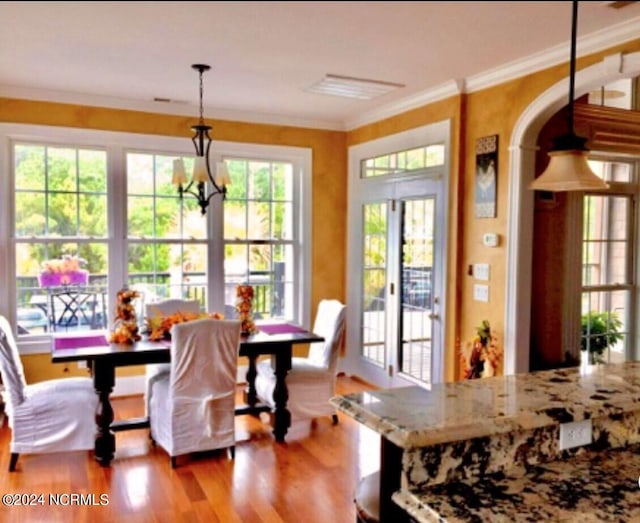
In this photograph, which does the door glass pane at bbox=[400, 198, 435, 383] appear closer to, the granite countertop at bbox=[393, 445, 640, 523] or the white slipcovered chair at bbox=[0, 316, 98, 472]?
the white slipcovered chair at bbox=[0, 316, 98, 472]

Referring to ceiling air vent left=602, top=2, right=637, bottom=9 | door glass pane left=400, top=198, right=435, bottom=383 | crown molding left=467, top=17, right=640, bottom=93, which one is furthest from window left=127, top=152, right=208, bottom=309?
ceiling air vent left=602, top=2, right=637, bottom=9

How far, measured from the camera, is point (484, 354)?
13.1 feet

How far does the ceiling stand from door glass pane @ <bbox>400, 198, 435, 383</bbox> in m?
1.02

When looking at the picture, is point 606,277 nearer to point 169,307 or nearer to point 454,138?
point 454,138

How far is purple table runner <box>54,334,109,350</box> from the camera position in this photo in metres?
3.74

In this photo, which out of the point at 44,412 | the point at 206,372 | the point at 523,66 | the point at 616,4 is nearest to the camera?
the point at 616,4

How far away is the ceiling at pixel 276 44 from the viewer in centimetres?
286

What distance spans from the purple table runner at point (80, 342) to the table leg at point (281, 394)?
1.23 m

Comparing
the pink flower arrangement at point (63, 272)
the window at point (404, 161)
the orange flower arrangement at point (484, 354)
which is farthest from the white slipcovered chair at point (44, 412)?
the window at point (404, 161)

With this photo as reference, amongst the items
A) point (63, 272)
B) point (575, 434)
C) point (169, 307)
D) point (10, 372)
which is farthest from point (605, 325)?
point (63, 272)

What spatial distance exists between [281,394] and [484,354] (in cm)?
152

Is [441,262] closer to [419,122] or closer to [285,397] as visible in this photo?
[419,122]

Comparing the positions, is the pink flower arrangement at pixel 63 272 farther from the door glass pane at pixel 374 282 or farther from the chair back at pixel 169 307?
the door glass pane at pixel 374 282

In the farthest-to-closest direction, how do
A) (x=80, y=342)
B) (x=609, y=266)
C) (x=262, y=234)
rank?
(x=262, y=234), (x=609, y=266), (x=80, y=342)
